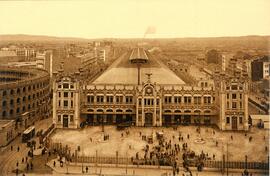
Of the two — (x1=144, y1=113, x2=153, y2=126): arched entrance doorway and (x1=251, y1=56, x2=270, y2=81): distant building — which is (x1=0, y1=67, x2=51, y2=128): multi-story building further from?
(x1=251, y1=56, x2=270, y2=81): distant building

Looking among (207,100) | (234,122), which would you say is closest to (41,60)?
(207,100)

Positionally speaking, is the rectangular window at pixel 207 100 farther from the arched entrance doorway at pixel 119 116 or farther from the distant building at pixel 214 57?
the arched entrance doorway at pixel 119 116

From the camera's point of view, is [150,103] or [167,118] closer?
[150,103]

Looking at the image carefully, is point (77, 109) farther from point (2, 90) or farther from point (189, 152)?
point (189, 152)

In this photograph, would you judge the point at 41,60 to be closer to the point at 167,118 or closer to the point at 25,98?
the point at 25,98

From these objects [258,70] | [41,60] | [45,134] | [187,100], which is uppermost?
[41,60]

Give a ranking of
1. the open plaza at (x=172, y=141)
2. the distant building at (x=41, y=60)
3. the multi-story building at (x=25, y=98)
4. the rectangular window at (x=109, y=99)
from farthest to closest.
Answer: the distant building at (x=41, y=60)
the rectangular window at (x=109, y=99)
the multi-story building at (x=25, y=98)
the open plaza at (x=172, y=141)

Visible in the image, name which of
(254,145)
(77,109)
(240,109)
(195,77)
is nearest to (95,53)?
(195,77)

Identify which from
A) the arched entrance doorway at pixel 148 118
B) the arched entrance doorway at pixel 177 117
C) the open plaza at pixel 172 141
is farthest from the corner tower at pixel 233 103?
the arched entrance doorway at pixel 148 118
